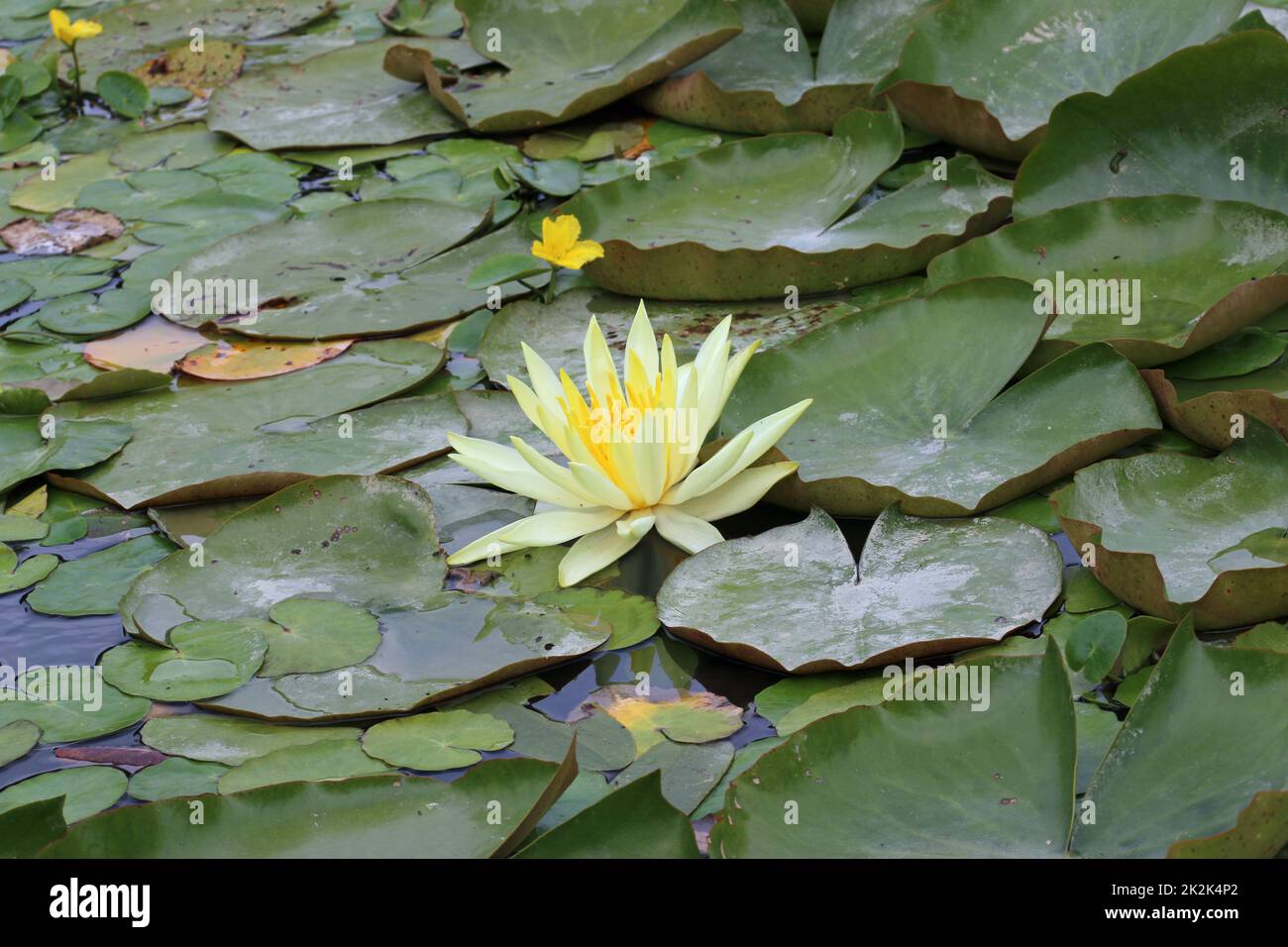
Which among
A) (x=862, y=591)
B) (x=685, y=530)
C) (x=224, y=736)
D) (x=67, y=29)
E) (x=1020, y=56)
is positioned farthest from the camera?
(x=67, y=29)

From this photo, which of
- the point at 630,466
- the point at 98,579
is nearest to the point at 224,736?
the point at 98,579

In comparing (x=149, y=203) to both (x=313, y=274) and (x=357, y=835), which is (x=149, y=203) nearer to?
(x=313, y=274)

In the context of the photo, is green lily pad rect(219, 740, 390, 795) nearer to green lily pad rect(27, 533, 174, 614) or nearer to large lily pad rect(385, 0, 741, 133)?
green lily pad rect(27, 533, 174, 614)

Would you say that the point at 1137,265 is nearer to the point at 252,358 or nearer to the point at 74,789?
→ the point at 252,358

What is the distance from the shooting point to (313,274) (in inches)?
148

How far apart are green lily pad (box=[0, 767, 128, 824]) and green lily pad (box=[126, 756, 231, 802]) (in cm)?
3

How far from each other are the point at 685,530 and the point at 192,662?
36.9 inches

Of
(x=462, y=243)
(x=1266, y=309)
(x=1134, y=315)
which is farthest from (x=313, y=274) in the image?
(x=1266, y=309)

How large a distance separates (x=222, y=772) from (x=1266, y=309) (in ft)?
7.18

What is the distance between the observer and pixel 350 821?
208cm

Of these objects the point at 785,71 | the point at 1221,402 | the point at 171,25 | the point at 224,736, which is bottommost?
the point at 224,736

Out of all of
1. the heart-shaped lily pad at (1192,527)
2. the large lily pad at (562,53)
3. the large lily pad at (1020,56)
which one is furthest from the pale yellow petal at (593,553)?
the large lily pad at (562,53)

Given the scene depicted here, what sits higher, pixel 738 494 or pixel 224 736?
→ pixel 738 494

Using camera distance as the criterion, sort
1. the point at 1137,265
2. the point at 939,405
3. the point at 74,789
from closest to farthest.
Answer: the point at 74,789, the point at 939,405, the point at 1137,265
